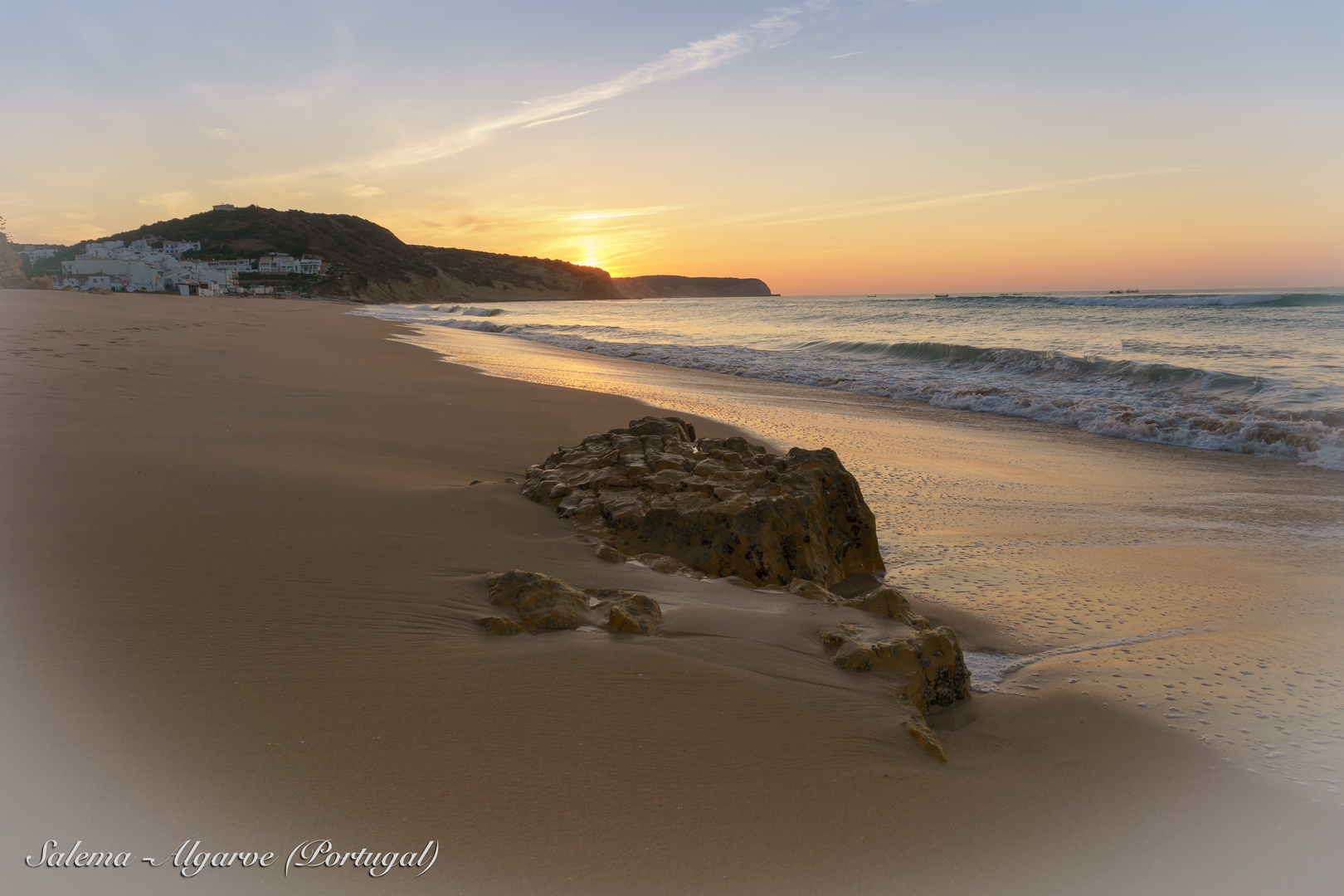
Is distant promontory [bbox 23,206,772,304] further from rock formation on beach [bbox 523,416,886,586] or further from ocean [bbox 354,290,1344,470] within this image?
rock formation on beach [bbox 523,416,886,586]

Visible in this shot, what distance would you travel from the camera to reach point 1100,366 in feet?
44.2

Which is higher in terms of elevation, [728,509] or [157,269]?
[157,269]

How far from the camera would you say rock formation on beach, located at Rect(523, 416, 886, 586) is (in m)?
3.29

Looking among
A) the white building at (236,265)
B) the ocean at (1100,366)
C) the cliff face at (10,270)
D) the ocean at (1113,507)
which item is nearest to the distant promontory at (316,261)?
the white building at (236,265)

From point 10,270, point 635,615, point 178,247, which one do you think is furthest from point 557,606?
point 178,247

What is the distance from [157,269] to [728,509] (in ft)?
276

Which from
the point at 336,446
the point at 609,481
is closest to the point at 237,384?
the point at 336,446

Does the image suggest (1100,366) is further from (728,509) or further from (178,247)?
(178,247)

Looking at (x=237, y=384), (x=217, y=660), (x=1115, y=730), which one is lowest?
(x=1115, y=730)

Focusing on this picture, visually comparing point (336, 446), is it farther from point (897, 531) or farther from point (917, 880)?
point (917, 880)

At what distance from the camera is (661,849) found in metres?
1.45

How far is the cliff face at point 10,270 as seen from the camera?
36625mm

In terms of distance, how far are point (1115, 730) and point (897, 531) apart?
2.02 m

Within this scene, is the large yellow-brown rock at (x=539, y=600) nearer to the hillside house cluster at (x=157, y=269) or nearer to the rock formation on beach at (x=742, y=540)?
the rock formation on beach at (x=742, y=540)
